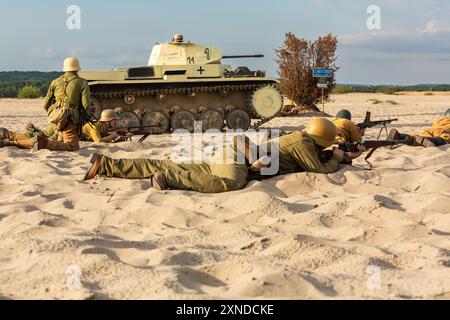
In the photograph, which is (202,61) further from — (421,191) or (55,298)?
(55,298)

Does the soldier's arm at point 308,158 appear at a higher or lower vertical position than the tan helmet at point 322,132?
lower

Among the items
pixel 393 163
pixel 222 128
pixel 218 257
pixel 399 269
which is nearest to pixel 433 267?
pixel 399 269

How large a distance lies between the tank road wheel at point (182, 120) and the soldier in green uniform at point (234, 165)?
967 cm

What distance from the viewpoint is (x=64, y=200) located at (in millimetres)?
6141

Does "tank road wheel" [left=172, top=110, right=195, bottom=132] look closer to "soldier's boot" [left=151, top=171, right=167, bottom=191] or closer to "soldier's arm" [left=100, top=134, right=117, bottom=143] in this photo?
"soldier's arm" [left=100, top=134, right=117, bottom=143]

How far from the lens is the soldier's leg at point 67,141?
32.1 feet

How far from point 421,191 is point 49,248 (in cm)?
371

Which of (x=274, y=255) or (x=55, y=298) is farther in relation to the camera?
(x=274, y=255)

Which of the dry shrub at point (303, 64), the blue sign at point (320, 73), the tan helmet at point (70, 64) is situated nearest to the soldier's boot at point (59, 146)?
the tan helmet at point (70, 64)

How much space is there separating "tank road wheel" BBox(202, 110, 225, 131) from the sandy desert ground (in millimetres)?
9586

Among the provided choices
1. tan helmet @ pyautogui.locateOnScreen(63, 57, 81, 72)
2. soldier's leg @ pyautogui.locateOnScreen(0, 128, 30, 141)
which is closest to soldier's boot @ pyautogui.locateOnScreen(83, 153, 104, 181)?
soldier's leg @ pyautogui.locateOnScreen(0, 128, 30, 141)

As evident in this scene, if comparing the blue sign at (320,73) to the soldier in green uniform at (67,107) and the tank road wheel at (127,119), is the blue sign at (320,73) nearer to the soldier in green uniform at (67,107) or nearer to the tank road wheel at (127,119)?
the tank road wheel at (127,119)

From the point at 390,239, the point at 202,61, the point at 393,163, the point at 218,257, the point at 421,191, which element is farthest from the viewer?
the point at 202,61

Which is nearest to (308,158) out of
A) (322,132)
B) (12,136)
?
(322,132)
